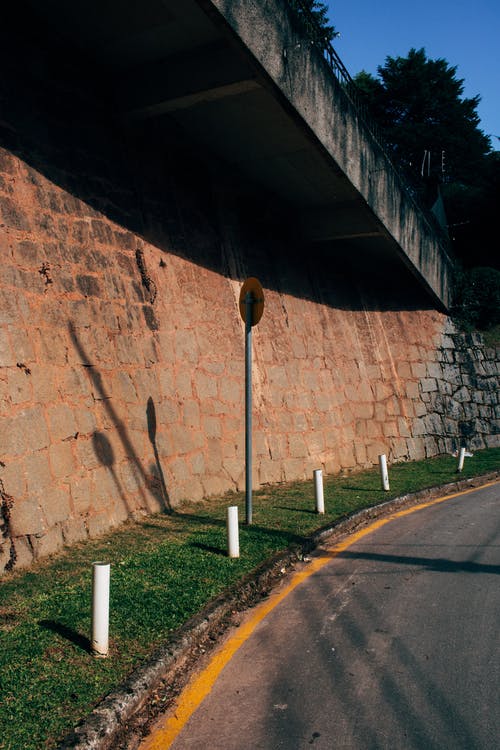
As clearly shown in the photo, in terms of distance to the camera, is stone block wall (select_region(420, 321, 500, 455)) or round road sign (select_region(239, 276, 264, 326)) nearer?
round road sign (select_region(239, 276, 264, 326))

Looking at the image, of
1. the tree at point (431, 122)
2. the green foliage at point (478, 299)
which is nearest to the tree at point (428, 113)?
the tree at point (431, 122)

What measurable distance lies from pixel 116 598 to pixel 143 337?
5.25 meters

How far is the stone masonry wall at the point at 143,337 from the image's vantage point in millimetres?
7852

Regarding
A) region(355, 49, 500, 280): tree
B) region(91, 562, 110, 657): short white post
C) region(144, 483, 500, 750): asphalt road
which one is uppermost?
region(355, 49, 500, 280): tree

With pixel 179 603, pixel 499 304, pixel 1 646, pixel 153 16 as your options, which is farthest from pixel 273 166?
pixel 499 304

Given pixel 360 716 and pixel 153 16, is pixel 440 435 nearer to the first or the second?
pixel 153 16

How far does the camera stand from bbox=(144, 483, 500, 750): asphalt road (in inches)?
142

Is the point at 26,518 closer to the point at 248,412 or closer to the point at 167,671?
the point at 248,412

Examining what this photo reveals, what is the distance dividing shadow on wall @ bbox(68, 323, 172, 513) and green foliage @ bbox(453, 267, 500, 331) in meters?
15.4

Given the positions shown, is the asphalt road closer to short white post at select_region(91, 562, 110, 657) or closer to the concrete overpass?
short white post at select_region(91, 562, 110, 657)

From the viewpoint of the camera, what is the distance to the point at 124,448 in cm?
918

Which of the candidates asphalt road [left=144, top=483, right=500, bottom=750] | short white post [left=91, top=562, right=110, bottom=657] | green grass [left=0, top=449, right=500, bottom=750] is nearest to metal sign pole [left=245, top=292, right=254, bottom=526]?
green grass [left=0, top=449, right=500, bottom=750]

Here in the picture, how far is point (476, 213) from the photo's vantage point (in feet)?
94.9

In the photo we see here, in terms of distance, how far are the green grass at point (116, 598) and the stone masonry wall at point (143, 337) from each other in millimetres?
614
